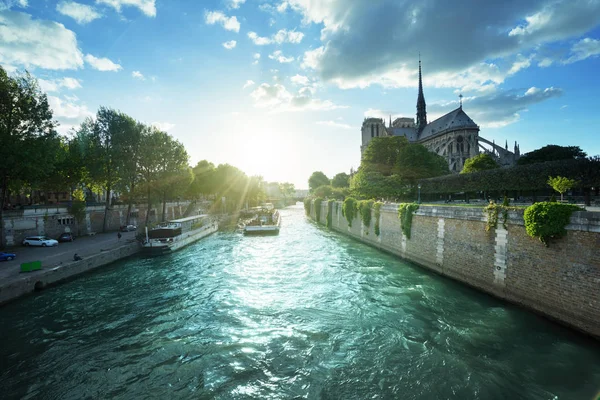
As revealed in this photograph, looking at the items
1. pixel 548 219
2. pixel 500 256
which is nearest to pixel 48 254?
pixel 500 256

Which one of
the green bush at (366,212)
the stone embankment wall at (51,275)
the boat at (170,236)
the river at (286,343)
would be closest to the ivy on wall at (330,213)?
the green bush at (366,212)

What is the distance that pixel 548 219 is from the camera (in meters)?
11.2

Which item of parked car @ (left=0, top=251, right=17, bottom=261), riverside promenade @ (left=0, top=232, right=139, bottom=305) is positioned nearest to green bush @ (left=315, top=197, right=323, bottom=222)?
riverside promenade @ (left=0, top=232, right=139, bottom=305)

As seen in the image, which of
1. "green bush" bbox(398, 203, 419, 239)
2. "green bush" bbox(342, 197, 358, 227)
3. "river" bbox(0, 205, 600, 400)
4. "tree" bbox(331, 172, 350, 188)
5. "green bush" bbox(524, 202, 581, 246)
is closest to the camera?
"river" bbox(0, 205, 600, 400)

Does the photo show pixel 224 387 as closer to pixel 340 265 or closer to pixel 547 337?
pixel 547 337

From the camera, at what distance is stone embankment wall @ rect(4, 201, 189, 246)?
84.9ft

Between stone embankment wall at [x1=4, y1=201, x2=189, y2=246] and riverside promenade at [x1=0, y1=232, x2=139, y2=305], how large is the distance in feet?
6.63

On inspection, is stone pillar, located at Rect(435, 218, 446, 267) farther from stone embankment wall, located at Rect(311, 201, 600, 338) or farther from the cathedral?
the cathedral

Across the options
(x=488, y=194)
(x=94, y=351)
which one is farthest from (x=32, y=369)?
(x=488, y=194)

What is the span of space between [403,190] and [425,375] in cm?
3714

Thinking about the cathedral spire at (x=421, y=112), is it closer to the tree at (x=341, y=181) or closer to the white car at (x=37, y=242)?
the tree at (x=341, y=181)

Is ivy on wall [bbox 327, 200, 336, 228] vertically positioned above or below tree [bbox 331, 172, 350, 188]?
below

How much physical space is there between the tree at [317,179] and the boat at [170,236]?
327ft

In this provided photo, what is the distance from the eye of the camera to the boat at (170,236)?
25609mm
